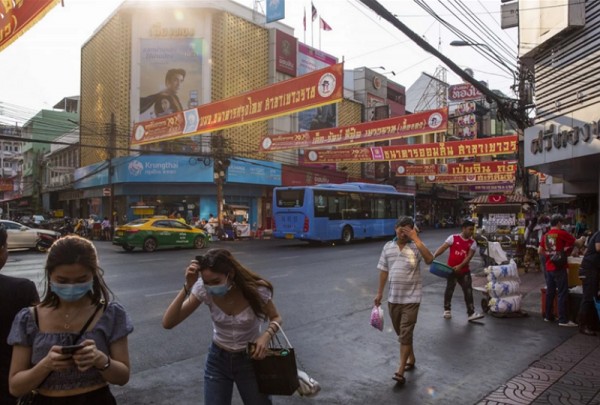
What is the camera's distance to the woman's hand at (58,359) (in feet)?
6.34

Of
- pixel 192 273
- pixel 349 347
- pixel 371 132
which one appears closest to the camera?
pixel 192 273

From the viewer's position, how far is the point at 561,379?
5.12 metres

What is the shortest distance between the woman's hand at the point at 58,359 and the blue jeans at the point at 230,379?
1.26m

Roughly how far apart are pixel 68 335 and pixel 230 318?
1128 millimetres

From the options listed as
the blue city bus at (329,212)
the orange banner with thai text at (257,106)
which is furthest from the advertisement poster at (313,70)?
the orange banner with thai text at (257,106)

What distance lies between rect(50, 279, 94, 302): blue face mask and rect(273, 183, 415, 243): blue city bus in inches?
762

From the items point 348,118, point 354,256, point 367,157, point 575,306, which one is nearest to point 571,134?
point 575,306

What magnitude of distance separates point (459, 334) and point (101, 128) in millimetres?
32542

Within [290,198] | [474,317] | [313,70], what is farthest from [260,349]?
[313,70]

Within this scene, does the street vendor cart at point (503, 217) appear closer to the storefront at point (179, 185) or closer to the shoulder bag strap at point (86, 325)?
the shoulder bag strap at point (86, 325)

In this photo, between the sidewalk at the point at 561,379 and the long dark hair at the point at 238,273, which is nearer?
the long dark hair at the point at 238,273

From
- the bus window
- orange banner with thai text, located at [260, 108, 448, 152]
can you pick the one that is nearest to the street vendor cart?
orange banner with thai text, located at [260, 108, 448, 152]

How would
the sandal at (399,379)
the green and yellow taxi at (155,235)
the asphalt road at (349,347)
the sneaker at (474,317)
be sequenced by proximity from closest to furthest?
1. the asphalt road at (349,347)
2. the sandal at (399,379)
3. the sneaker at (474,317)
4. the green and yellow taxi at (155,235)

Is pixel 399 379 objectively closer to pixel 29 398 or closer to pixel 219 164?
pixel 29 398
